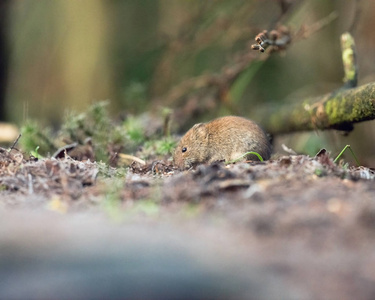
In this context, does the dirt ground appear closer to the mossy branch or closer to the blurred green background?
the mossy branch

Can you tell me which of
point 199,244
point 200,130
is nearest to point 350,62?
point 200,130

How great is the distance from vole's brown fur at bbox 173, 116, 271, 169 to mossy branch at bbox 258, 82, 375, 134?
88 cm

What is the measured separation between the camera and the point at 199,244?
8.52 ft

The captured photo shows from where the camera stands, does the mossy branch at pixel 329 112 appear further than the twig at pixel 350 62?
No

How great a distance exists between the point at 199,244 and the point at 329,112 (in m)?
4.19

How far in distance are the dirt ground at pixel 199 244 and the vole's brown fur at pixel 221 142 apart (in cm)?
238

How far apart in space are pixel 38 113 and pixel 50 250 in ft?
42.5

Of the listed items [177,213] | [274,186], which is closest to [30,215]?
[177,213]

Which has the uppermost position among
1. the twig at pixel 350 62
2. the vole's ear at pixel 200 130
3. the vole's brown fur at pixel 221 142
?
the twig at pixel 350 62

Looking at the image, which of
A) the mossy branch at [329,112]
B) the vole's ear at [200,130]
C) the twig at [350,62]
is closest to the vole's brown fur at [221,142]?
the vole's ear at [200,130]

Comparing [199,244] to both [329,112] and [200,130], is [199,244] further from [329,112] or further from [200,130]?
[329,112]

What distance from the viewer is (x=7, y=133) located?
31.0 feet

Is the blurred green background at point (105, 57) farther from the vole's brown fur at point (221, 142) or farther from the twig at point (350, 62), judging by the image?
the vole's brown fur at point (221, 142)

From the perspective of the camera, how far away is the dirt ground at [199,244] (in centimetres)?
243
